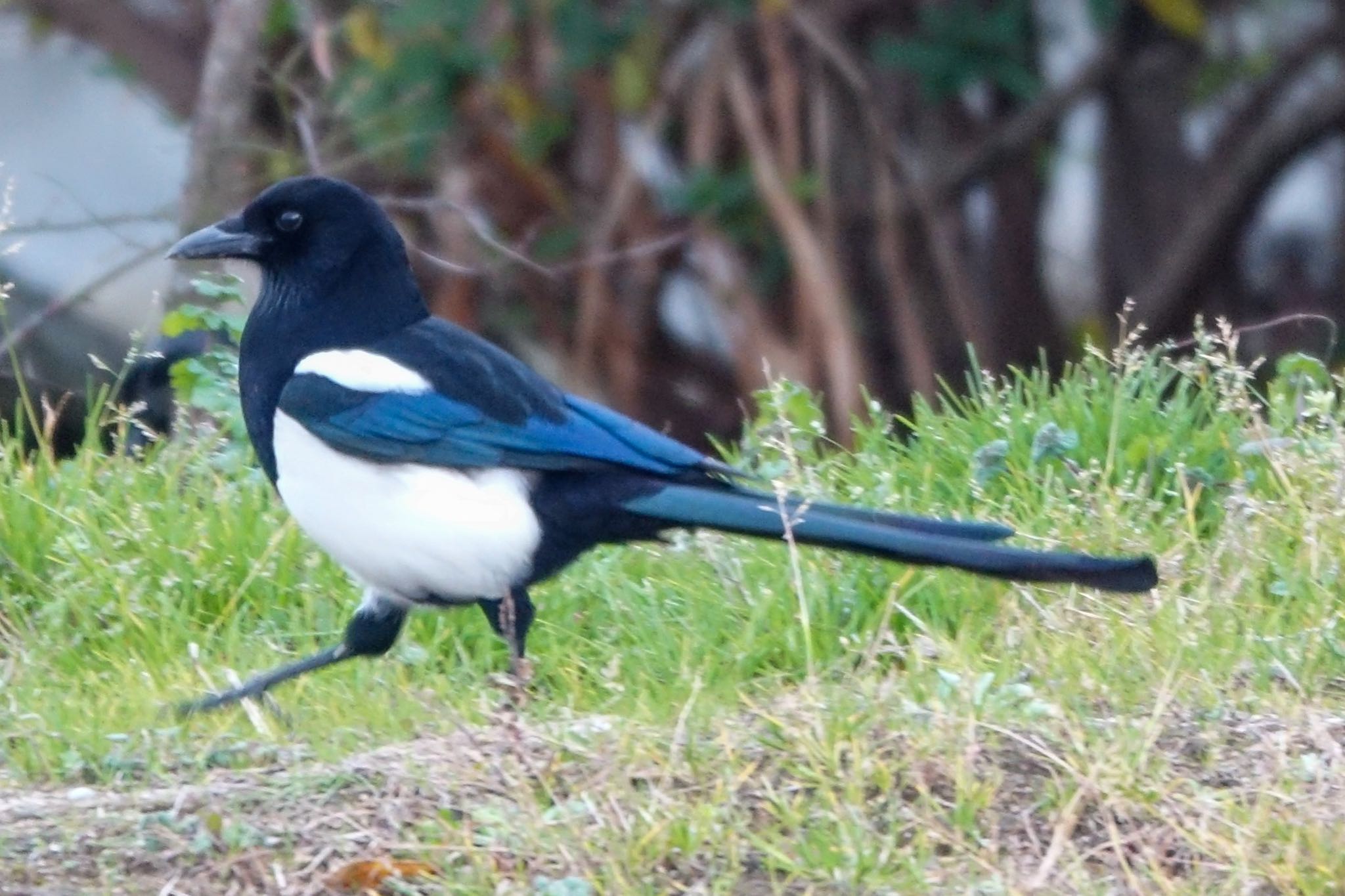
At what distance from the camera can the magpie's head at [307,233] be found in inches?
130

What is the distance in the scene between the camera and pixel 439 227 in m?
7.13

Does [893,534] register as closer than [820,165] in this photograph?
Yes

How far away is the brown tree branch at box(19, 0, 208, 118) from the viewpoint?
22.9 ft

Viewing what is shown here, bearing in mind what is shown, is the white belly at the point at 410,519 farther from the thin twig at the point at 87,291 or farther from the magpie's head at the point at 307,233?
the thin twig at the point at 87,291

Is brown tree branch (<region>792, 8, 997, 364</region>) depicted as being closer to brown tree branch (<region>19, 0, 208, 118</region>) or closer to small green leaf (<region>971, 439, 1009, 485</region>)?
brown tree branch (<region>19, 0, 208, 118</region>)

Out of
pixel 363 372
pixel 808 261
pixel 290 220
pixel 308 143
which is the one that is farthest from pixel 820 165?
pixel 363 372

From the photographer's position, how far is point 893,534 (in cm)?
294

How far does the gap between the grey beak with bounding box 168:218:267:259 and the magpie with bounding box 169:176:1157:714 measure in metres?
0.10

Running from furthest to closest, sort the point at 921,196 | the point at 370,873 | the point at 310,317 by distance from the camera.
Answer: the point at 921,196
the point at 310,317
the point at 370,873

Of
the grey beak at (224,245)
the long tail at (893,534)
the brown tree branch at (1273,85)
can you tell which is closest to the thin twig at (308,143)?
the grey beak at (224,245)

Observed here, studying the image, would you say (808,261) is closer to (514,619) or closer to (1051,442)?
(1051,442)

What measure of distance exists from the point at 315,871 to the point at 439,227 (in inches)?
189

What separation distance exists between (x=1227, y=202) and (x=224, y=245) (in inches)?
191

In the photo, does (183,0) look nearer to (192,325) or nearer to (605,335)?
(605,335)
